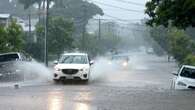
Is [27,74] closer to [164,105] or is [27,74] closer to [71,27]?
[164,105]

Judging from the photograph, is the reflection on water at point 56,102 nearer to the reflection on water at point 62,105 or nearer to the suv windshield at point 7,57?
the reflection on water at point 62,105

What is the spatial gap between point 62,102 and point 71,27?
55916 mm

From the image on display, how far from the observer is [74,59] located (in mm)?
32875

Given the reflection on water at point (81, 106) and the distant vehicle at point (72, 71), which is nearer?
the reflection on water at point (81, 106)

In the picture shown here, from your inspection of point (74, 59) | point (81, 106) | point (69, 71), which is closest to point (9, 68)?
point (74, 59)

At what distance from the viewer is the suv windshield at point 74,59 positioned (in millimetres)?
32562

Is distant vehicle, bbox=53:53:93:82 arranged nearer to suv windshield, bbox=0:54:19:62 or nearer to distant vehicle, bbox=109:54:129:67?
suv windshield, bbox=0:54:19:62

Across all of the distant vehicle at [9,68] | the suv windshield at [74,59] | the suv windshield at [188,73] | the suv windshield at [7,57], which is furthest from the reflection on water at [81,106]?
the suv windshield at [7,57]

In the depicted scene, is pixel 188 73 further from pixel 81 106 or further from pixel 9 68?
pixel 81 106

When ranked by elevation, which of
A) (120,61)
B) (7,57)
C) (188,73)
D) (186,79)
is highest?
(7,57)

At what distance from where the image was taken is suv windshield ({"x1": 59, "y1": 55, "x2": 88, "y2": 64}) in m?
32.6

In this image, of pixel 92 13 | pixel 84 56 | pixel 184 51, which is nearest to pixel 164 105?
pixel 84 56

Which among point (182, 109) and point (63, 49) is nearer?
point (182, 109)

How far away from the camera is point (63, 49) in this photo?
7462cm
